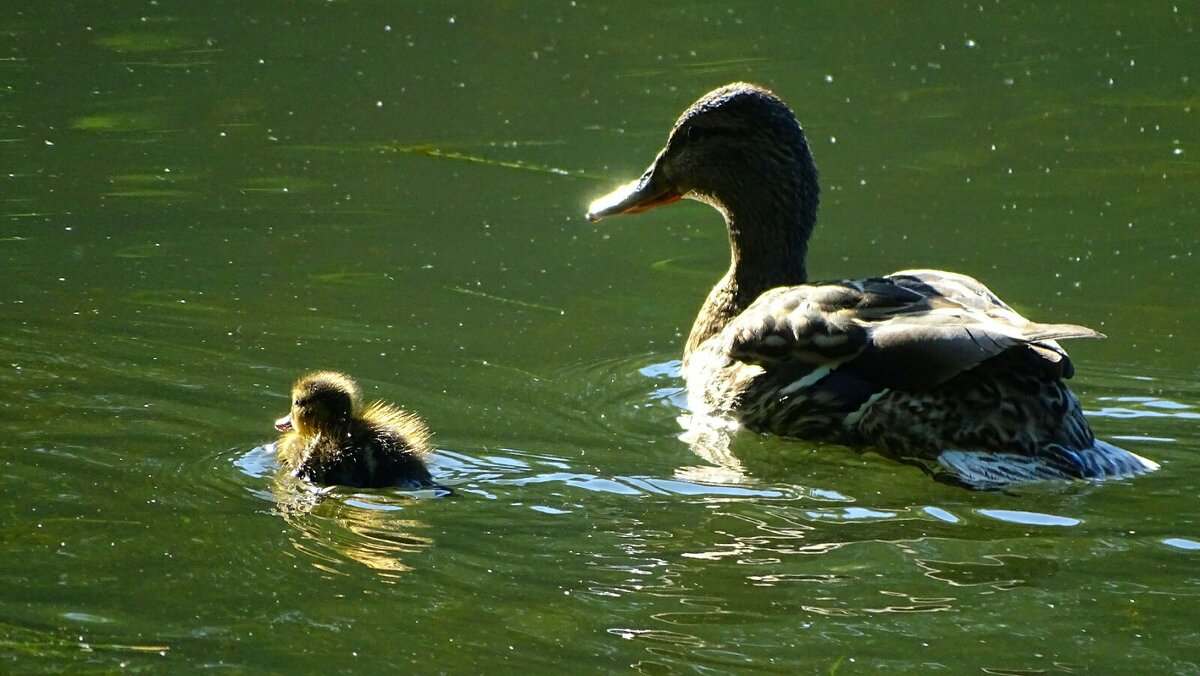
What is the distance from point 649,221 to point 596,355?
227cm

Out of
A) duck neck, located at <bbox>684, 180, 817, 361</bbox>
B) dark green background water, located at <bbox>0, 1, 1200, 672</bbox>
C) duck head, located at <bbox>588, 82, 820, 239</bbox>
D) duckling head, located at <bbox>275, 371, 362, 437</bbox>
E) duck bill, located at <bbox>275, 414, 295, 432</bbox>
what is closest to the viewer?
dark green background water, located at <bbox>0, 1, 1200, 672</bbox>

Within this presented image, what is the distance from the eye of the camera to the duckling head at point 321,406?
5227 millimetres

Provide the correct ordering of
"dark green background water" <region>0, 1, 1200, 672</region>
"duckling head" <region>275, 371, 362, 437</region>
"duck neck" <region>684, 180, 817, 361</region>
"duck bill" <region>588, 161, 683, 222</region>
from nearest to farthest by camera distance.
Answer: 1. "dark green background water" <region>0, 1, 1200, 672</region>
2. "duckling head" <region>275, 371, 362, 437</region>
3. "duck neck" <region>684, 180, 817, 361</region>
4. "duck bill" <region>588, 161, 683, 222</region>

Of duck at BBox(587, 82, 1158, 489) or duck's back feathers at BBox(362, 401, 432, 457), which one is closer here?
duck's back feathers at BBox(362, 401, 432, 457)

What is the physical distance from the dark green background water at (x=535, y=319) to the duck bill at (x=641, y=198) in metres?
0.33

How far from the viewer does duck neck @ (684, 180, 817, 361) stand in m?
6.96

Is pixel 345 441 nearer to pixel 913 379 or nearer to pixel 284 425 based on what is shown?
pixel 284 425

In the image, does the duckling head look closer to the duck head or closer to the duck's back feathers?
the duck's back feathers

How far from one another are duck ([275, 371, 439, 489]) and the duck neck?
1954 mm

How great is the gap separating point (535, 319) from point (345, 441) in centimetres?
195

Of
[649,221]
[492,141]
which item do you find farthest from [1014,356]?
[492,141]

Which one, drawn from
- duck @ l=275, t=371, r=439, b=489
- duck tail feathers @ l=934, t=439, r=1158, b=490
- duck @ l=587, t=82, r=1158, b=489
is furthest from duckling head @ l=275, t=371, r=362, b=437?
duck tail feathers @ l=934, t=439, r=1158, b=490

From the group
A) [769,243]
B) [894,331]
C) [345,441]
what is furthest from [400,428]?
[769,243]

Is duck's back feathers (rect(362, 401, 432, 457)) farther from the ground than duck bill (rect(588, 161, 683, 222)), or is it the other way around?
duck bill (rect(588, 161, 683, 222))
